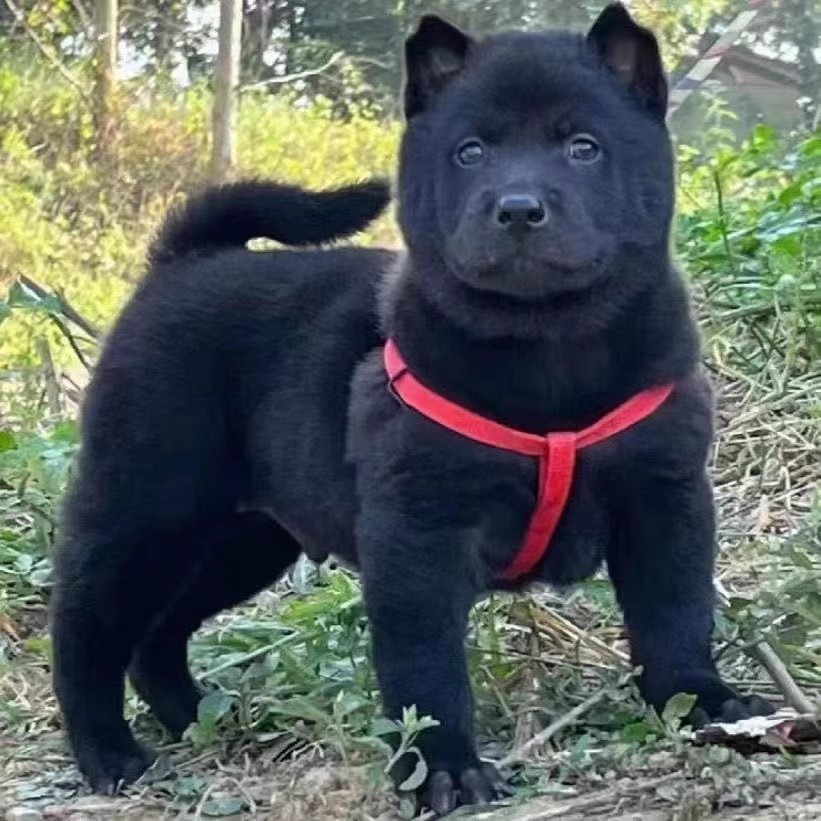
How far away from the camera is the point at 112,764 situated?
2.59m

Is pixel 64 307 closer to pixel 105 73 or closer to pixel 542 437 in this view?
pixel 542 437

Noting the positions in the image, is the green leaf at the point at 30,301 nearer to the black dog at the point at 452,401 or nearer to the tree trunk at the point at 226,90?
the black dog at the point at 452,401

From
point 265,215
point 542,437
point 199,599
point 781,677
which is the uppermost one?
point 265,215

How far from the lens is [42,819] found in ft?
7.97

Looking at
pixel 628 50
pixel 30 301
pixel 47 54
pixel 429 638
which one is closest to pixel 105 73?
pixel 47 54

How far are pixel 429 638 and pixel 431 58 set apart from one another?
0.82 metres

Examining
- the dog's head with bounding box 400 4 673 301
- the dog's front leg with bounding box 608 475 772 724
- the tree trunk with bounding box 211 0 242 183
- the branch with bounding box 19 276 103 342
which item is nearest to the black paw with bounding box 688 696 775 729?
the dog's front leg with bounding box 608 475 772 724

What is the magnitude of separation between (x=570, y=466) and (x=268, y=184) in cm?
87

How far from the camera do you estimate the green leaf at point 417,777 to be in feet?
7.03

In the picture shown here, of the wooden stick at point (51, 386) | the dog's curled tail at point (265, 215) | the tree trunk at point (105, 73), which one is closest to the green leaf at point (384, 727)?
the dog's curled tail at point (265, 215)


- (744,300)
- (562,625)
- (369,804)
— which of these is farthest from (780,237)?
(369,804)

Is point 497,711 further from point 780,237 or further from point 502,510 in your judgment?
point 780,237

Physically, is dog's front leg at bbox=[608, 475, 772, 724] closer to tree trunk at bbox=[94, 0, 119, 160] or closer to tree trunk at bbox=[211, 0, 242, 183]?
tree trunk at bbox=[211, 0, 242, 183]

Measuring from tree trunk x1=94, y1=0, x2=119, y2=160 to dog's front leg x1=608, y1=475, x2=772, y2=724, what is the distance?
6.27m
